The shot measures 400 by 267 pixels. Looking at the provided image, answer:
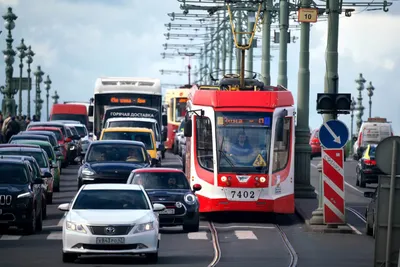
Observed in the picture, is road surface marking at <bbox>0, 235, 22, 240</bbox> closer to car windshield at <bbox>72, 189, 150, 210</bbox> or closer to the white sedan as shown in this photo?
car windshield at <bbox>72, 189, 150, 210</bbox>

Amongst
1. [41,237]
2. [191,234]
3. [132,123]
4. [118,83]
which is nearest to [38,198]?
[41,237]

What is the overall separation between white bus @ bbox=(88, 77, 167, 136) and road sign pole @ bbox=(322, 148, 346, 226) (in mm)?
24812

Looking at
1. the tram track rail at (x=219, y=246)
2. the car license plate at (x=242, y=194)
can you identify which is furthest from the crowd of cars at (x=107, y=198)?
the car license plate at (x=242, y=194)

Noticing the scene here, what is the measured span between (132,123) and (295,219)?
1773 centimetres

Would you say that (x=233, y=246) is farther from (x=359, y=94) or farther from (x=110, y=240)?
(x=359, y=94)

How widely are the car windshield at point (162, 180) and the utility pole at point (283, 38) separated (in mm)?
13844

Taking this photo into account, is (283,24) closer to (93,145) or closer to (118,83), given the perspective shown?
(93,145)

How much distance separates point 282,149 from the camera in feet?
114

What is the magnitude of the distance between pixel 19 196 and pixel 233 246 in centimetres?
475

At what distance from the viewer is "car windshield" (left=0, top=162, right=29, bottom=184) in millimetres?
30578

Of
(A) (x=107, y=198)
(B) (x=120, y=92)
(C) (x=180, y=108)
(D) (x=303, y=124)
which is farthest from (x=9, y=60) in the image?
(A) (x=107, y=198)

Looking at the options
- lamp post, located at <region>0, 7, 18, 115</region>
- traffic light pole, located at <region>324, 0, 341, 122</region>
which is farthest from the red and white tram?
lamp post, located at <region>0, 7, 18, 115</region>

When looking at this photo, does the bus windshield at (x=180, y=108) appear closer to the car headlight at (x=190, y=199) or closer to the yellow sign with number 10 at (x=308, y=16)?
the yellow sign with number 10 at (x=308, y=16)

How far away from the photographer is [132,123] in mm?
53250
